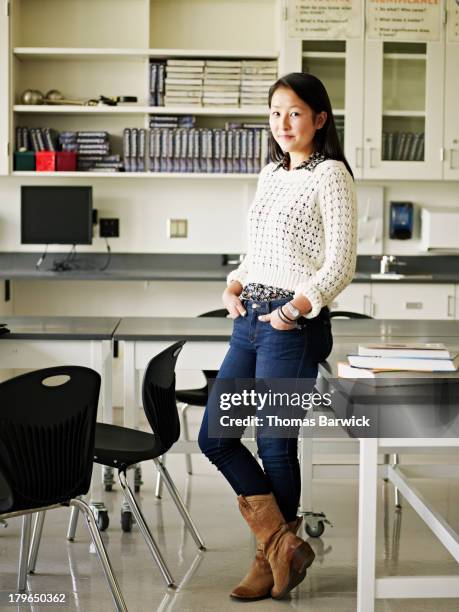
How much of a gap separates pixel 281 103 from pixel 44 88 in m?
3.79

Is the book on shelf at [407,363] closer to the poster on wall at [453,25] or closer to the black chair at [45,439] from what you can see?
the black chair at [45,439]

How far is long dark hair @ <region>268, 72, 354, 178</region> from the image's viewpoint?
2.58 meters

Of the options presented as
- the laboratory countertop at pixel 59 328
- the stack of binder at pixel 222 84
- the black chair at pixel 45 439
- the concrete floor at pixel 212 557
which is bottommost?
the concrete floor at pixel 212 557

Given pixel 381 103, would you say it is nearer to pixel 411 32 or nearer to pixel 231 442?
pixel 411 32

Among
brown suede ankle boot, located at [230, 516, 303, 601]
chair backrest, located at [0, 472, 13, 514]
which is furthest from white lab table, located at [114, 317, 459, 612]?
chair backrest, located at [0, 472, 13, 514]

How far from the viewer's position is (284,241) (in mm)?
2582

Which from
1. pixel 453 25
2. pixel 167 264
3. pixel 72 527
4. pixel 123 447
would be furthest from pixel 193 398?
pixel 453 25

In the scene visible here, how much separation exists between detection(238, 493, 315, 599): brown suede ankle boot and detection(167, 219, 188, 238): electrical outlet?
3.66 metres

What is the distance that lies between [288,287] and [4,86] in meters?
3.70

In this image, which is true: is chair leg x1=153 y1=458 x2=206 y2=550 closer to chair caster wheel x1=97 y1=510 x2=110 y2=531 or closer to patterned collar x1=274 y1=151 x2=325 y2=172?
chair caster wheel x1=97 y1=510 x2=110 y2=531

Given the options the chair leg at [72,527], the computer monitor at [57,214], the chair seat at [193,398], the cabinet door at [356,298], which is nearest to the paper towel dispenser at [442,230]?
the cabinet door at [356,298]

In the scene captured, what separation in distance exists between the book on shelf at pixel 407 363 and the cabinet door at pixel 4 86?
3.91 m

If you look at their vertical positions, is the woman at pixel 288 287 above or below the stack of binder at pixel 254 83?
below

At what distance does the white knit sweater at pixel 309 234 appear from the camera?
2.53 metres
